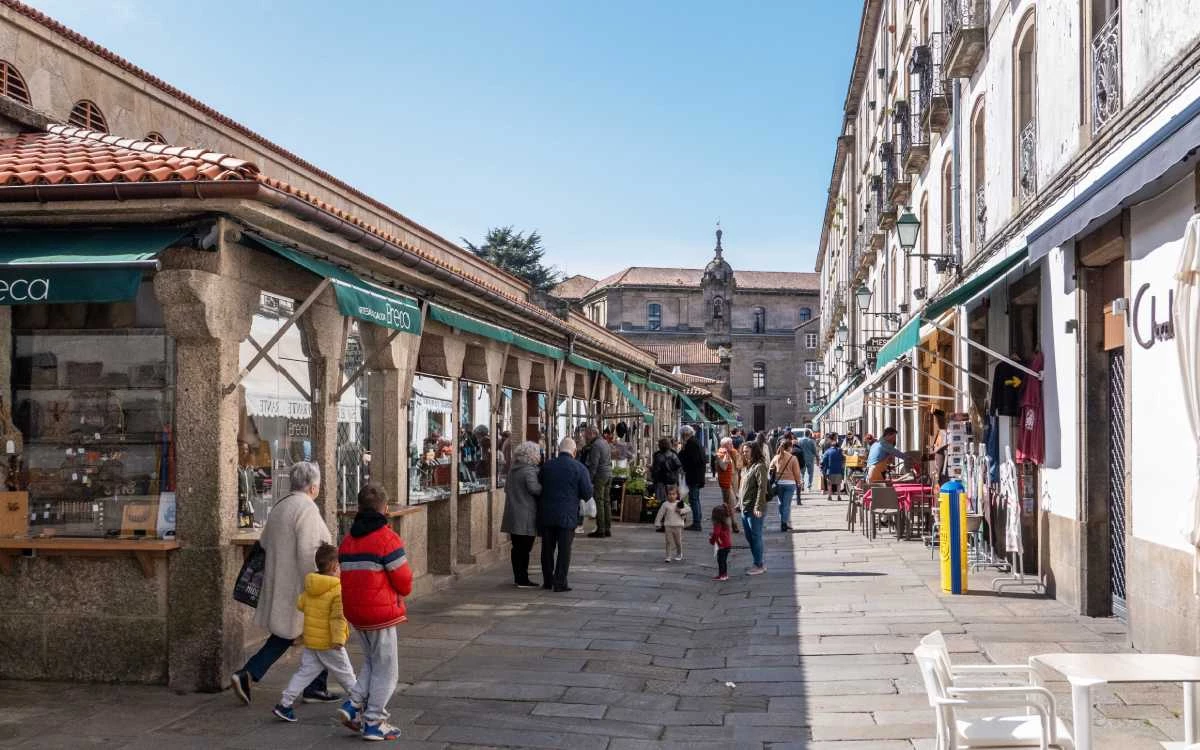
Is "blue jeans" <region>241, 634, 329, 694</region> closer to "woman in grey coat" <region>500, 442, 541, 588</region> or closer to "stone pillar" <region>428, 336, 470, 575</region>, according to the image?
"woman in grey coat" <region>500, 442, 541, 588</region>

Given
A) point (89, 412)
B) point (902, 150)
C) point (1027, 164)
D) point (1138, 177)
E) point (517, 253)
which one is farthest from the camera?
point (517, 253)

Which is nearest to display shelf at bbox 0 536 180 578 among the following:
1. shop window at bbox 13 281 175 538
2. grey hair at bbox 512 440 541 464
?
shop window at bbox 13 281 175 538

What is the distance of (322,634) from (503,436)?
1054 cm

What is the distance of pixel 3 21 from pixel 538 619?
24.3 feet

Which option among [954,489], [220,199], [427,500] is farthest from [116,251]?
A: [954,489]

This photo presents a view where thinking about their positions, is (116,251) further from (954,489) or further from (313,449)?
(954,489)

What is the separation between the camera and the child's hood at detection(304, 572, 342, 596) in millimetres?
7340

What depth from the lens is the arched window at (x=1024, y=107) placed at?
1424cm

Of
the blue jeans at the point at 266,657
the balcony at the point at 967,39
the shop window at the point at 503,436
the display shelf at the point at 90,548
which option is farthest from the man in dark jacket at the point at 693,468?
the blue jeans at the point at 266,657

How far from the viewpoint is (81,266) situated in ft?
25.9

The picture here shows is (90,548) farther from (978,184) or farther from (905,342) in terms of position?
(978,184)

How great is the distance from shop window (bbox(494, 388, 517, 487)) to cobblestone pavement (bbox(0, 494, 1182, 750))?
117 inches

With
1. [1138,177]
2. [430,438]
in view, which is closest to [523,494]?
[430,438]

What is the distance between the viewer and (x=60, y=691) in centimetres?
823
